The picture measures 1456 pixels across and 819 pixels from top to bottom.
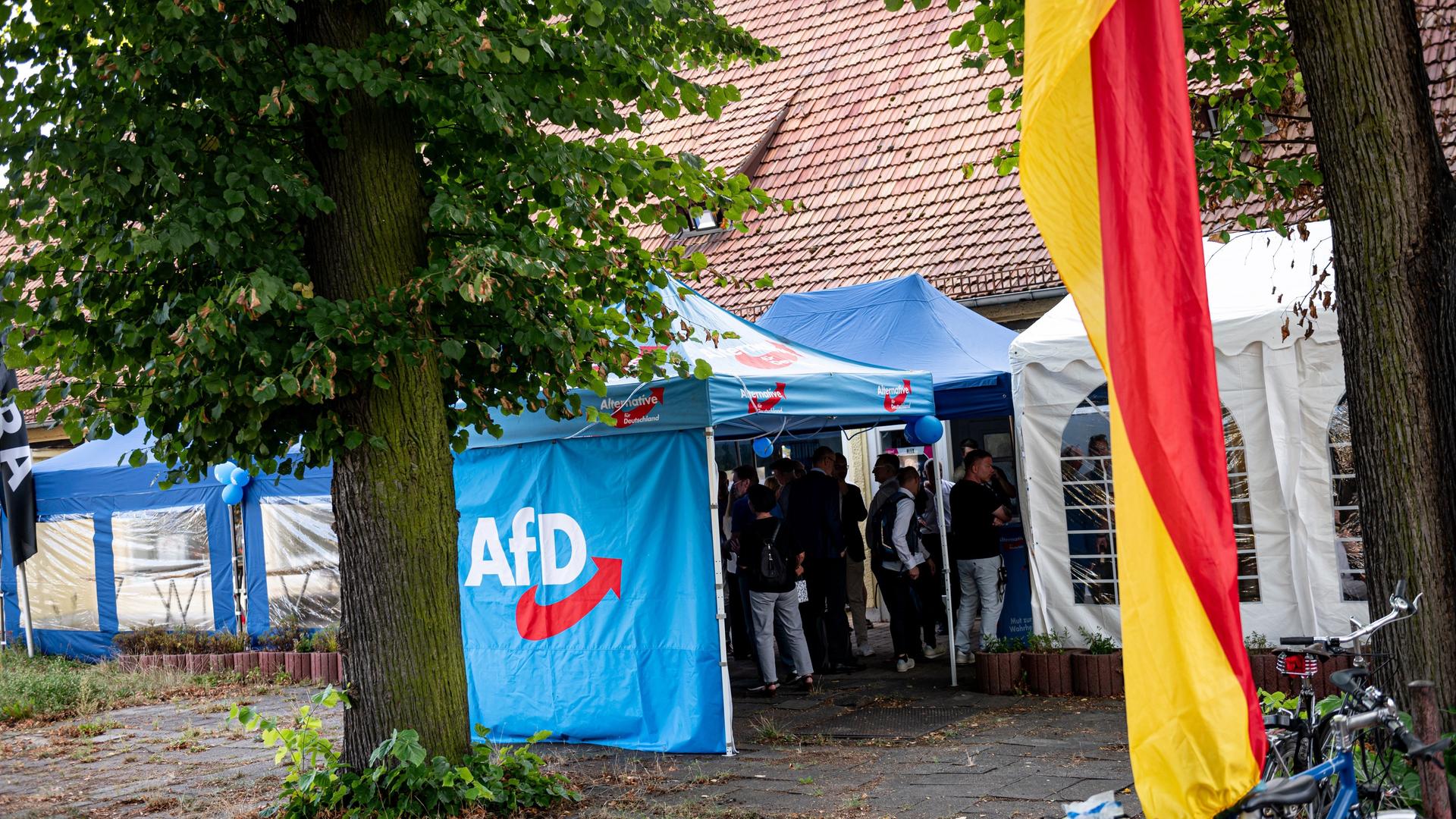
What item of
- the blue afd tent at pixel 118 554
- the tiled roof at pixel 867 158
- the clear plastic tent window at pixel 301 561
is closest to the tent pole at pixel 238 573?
the blue afd tent at pixel 118 554

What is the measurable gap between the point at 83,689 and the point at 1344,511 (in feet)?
40.8

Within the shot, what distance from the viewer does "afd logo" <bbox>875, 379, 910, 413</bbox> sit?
34.7 ft

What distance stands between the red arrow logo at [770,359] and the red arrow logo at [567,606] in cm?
172

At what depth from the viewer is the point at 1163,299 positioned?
2.94 meters

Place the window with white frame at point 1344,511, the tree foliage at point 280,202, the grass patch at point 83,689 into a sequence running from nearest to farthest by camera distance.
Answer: the tree foliage at point 280,202
the window with white frame at point 1344,511
the grass patch at point 83,689

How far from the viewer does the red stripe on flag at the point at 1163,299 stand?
290cm

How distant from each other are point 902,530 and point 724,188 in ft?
16.6

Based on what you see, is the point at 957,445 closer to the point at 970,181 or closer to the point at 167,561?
the point at 970,181

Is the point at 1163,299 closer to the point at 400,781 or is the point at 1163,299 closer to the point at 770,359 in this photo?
the point at 400,781

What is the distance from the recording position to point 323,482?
15953 mm

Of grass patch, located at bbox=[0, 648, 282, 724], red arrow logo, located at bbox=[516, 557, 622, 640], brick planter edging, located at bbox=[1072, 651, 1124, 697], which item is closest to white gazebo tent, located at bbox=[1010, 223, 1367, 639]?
brick planter edging, located at bbox=[1072, 651, 1124, 697]

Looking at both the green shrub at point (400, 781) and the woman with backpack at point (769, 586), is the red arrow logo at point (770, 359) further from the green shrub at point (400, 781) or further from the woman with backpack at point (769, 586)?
the green shrub at point (400, 781)

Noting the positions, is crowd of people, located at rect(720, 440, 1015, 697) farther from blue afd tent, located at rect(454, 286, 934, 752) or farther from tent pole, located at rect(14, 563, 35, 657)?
tent pole, located at rect(14, 563, 35, 657)

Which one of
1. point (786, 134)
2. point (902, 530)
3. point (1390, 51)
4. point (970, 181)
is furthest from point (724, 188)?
point (786, 134)
